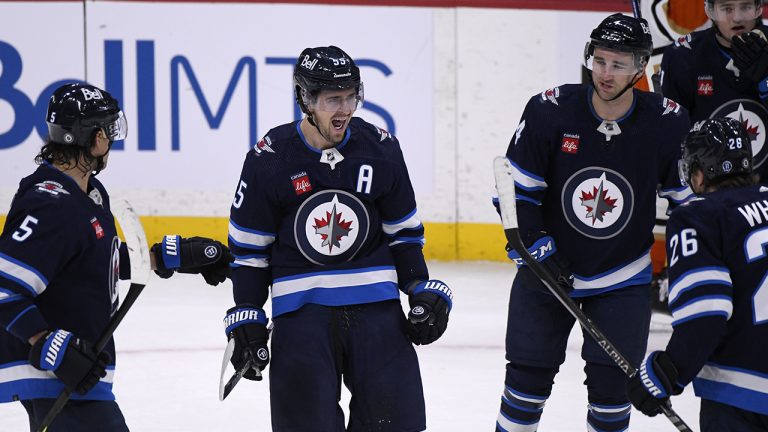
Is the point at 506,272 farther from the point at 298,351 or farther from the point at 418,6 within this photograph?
the point at 298,351

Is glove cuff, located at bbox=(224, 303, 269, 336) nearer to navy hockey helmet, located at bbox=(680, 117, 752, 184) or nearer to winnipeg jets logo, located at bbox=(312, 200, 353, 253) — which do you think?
winnipeg jets logo, located at bbox=(312, 200, 353, 253)

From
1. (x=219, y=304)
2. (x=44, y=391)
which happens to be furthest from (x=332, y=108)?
(x=219, y=304)

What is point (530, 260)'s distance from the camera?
309 centimetres

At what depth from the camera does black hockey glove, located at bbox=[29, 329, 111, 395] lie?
259cm

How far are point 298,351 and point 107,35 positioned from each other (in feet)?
14.5

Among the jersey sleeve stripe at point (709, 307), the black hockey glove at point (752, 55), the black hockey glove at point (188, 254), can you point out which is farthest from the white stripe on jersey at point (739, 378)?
the black hockey glove at point (752, 55)

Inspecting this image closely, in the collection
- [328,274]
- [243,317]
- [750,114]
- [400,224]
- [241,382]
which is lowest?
[241,382]

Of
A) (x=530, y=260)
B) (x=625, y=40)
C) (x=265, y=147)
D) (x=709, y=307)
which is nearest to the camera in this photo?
(x=709, y=307)

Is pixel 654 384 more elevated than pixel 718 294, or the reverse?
pixel 718 294

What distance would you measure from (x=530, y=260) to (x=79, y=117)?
1.16 meters

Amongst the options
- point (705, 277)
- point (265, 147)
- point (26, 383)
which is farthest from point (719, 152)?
point (26, 383)

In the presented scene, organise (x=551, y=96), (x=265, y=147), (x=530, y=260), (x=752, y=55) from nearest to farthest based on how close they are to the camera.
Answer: (x=265, y=147) → (x=530, y=260) → (x=551, y=96) → (x=752, y=55)

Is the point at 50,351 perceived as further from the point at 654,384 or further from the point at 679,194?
the point at 679,194

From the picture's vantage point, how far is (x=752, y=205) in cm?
245
